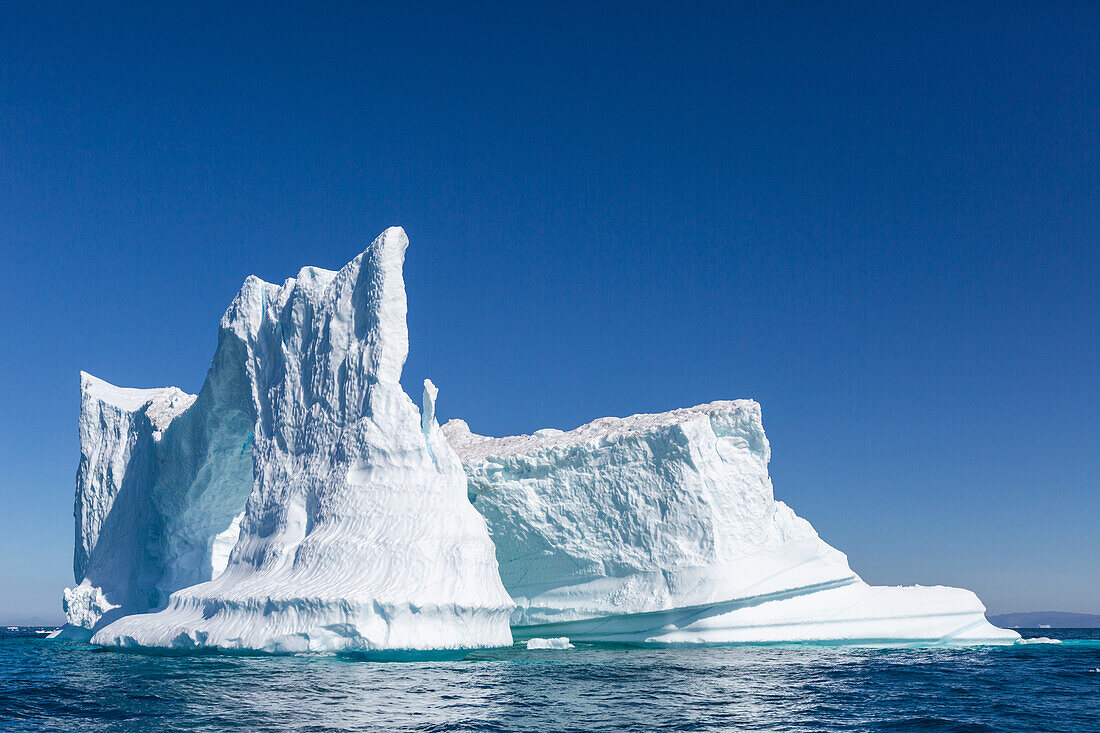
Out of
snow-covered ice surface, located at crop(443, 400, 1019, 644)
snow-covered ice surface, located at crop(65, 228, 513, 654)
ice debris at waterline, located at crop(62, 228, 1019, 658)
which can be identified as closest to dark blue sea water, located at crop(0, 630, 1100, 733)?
snow-covered ice surface, located at crop(65, 228, 513, 654)

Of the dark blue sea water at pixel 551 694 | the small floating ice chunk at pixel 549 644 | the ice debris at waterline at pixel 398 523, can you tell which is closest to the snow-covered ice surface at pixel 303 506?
the ice debris at waterline at pixel 398 523

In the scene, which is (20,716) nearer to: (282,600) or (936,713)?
(282,600)

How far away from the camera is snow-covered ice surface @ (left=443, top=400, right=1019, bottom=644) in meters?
21.9

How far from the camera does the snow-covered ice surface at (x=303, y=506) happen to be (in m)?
17.0

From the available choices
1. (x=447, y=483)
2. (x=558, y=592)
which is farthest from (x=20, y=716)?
(x=558, y=592)

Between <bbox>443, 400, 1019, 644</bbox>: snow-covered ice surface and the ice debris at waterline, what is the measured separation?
57mm

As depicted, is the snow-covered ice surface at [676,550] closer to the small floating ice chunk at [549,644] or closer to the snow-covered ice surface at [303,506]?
Answer: the small floating ice chunk at [549,644]

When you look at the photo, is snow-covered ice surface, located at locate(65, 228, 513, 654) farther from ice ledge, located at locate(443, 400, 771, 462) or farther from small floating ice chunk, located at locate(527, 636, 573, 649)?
ice ledge, located at locate(443, 400, 771, 462)

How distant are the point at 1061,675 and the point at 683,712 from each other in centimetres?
1010

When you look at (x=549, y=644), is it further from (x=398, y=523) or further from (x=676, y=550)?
(x=398, y=523)

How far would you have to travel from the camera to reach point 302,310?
21.6m

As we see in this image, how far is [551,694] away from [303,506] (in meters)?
9.34

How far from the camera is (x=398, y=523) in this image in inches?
718

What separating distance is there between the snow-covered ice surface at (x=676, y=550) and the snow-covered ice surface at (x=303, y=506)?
4.00 meters
